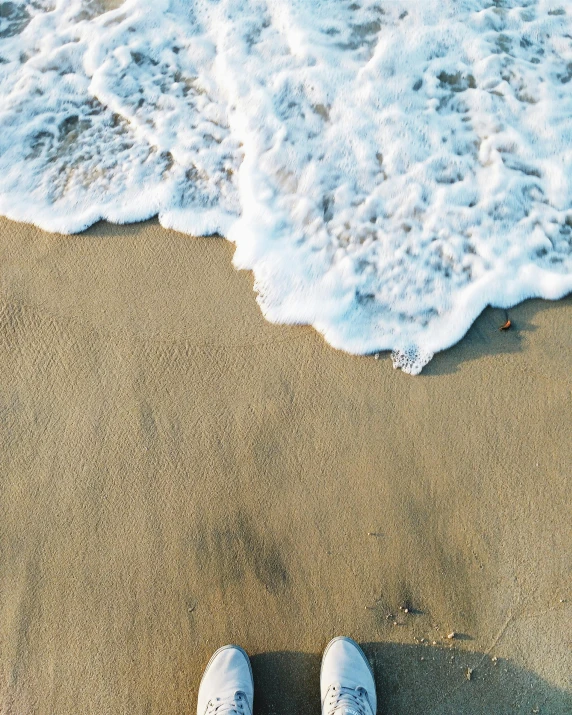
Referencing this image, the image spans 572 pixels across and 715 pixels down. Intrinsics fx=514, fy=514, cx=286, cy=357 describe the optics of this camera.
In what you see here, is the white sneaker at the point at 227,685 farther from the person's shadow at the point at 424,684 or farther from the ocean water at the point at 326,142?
the ocean water at the point at 326,142

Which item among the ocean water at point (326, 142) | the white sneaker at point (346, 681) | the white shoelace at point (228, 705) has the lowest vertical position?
the white shoelace at point (228, 705)

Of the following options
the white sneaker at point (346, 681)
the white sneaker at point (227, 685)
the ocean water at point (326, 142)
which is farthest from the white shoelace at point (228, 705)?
the ocean water at point (326, 142)

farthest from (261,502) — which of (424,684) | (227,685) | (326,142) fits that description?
(326,142)

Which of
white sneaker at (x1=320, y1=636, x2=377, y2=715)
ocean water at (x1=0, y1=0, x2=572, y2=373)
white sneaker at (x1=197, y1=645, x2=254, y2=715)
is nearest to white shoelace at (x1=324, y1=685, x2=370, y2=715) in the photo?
white sneaker at (x1=320, y1=636, x2=377, y2=715)

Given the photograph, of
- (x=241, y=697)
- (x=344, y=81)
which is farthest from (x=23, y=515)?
(x=344, y=81)

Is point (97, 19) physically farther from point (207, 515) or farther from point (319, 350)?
point (207, 515)

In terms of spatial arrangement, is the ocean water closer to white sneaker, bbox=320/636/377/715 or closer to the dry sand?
the dry sand

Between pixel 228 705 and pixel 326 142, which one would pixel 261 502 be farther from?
pixel 326 142
